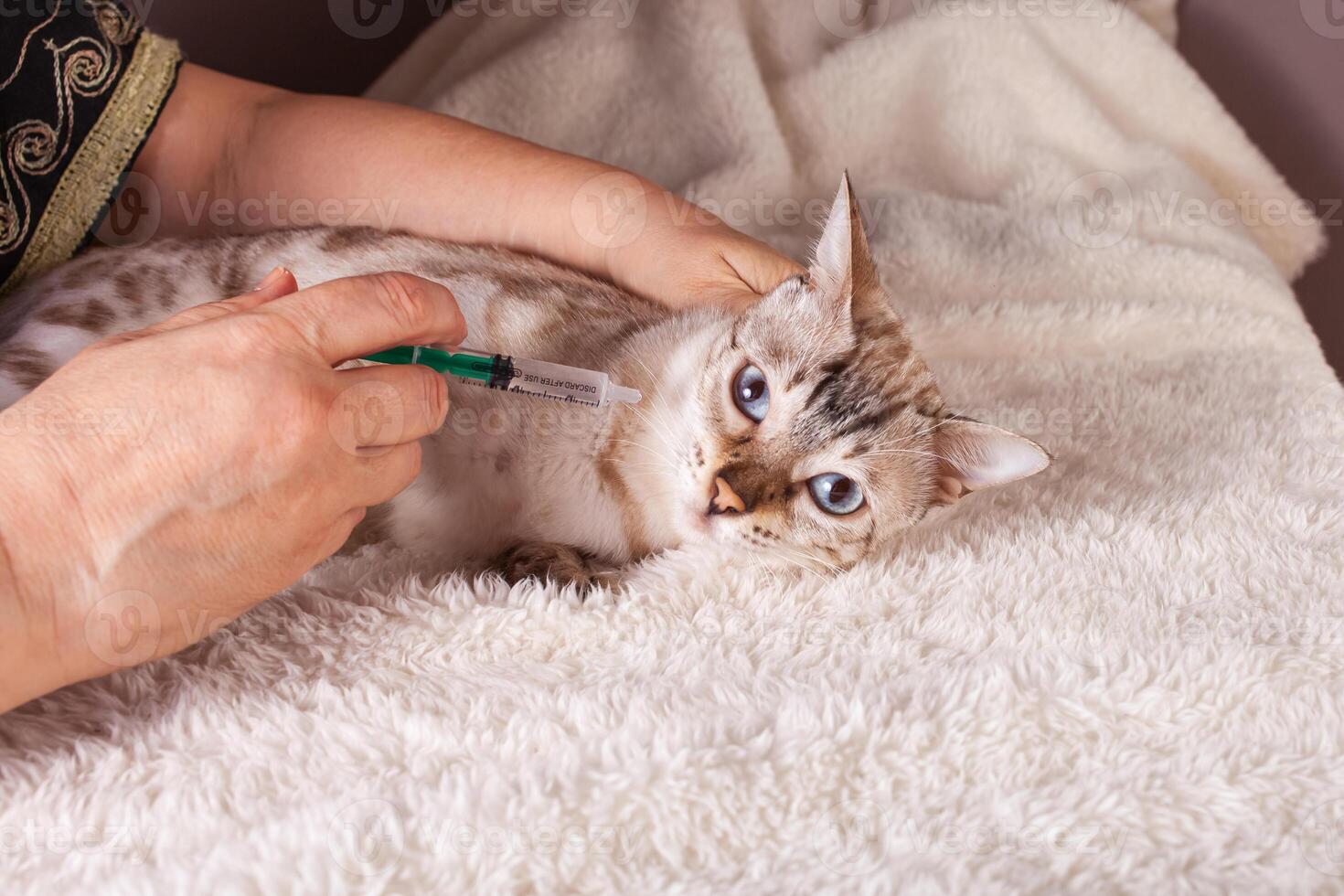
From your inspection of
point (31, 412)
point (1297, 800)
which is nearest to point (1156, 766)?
point (1297, 800)

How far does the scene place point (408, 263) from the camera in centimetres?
146

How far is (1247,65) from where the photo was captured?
238 cm

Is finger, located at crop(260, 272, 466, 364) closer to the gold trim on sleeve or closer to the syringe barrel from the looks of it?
the syringe barrel

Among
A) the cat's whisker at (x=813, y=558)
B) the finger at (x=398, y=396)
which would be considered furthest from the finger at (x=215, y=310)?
the cat's whisker at (x=813, y=558)

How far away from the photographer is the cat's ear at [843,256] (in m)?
1.31

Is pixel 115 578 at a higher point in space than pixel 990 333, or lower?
higher

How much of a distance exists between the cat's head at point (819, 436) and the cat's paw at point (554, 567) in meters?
0.11

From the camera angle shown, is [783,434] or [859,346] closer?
[783,434]

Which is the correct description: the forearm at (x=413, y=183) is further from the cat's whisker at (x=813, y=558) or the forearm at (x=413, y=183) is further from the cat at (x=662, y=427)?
the cat's whisker at (x=813, y=558)

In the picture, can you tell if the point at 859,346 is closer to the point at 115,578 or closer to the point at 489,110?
the point at 115,578

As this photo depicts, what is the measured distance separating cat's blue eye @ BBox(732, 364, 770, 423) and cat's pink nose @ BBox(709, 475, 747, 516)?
0.39 ft

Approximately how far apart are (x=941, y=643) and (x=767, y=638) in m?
0.20

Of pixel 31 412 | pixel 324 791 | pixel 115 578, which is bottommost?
pixel 324 791

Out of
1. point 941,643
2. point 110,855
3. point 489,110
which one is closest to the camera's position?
point 110,855
